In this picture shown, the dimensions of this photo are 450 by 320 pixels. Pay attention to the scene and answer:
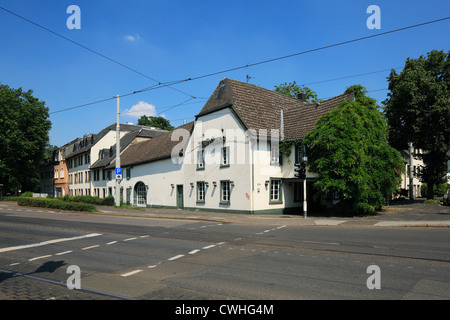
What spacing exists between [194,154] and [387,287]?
74.2ft

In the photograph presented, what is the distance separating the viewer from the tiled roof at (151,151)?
103ft

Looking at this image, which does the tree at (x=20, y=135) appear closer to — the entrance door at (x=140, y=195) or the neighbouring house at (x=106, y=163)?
the neighbouring house at (x=106, y=163)

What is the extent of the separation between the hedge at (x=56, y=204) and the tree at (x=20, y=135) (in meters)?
17.4

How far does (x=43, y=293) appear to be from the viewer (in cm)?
611

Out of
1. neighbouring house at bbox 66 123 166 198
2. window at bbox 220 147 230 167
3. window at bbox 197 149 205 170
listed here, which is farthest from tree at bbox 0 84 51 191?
window at bbox 220 147 230 167

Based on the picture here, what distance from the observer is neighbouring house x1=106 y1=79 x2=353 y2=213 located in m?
23.5

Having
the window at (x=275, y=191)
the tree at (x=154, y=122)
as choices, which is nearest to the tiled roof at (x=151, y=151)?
the window at (x=275, y=191)

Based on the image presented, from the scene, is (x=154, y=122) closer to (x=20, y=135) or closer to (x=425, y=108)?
(x=20, y=135)

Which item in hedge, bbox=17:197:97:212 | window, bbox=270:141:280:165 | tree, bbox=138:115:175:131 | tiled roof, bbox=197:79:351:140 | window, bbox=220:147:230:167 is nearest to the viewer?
tiled roof, bbox=197:79:351:140

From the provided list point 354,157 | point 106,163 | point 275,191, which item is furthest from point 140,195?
point 354,157

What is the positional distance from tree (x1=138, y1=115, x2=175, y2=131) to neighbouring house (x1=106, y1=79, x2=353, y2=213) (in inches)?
1793

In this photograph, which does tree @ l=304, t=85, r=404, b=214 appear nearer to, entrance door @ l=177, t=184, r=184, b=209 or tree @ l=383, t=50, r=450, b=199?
tree @ l=383, t=50, r=450, b=199

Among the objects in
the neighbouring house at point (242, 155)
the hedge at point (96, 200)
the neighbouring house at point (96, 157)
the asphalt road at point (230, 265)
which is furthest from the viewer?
the neighbouring house at point (96, 157)
